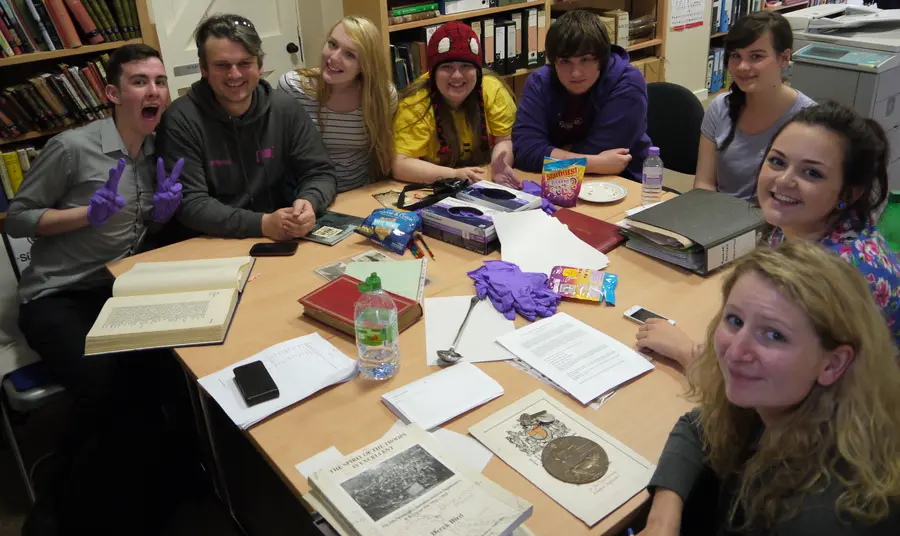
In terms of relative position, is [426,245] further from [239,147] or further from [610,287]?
[239,147]


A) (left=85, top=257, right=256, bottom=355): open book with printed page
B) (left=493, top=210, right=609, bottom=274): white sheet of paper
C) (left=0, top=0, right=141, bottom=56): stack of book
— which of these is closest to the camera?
A: (left=85, top=257, right=256, bottom=355): open book with printed page

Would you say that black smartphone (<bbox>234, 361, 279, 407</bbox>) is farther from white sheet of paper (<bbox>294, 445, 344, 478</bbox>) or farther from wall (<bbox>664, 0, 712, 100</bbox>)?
wall (<bbox>664, 0, 712, 100</bbox>)

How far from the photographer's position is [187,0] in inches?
121

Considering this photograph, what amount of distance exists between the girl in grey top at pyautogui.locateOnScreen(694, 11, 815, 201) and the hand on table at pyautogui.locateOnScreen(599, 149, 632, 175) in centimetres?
27

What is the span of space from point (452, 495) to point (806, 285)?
59 cm

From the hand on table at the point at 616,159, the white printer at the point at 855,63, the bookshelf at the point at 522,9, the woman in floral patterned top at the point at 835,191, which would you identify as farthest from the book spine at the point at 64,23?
the white printer at the point at 855,63

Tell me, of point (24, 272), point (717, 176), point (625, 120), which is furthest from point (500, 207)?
point (24, 272)

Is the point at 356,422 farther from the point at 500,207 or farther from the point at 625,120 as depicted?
the point at 625,120

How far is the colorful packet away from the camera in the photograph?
1.64 metres

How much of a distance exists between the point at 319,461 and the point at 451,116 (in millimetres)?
1661

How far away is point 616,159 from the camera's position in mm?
2344

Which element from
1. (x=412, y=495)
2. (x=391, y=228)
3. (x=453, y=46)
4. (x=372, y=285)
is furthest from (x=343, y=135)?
(x=412, y=495)

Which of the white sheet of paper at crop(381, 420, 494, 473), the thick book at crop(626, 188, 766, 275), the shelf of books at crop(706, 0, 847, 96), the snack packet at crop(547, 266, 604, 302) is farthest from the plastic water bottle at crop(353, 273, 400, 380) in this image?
the shelf of books at crop(706, 0, 847, 96)

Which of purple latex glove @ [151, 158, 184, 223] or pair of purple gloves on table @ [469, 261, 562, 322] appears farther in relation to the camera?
purple latex glove @ [151, 158, 184, 223]
